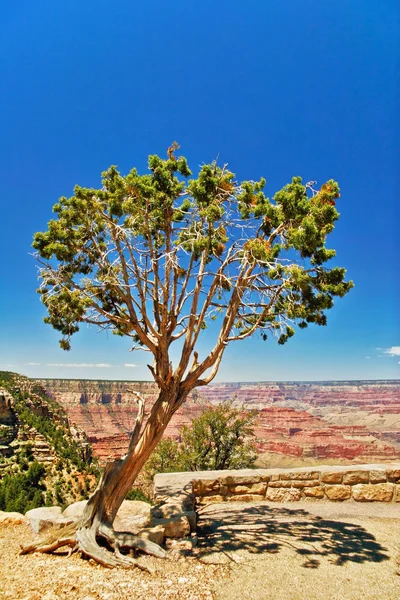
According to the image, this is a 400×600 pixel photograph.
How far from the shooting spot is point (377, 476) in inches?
316

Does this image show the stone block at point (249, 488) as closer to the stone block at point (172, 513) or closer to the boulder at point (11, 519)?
the stone block at point (172, 513)

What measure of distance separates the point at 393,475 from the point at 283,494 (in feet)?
8.00

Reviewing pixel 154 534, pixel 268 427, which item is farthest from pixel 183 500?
pixel 268 427

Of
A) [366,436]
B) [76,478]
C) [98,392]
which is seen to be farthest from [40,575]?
[366,436]

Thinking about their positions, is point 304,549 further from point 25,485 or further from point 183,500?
point 25,485

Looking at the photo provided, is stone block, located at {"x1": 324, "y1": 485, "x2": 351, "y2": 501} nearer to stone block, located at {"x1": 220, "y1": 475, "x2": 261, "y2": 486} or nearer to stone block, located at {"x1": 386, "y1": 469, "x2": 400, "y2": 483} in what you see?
stone block, located at {"x1": 386, "y1": 469, "x2": 400, "y2": 483}

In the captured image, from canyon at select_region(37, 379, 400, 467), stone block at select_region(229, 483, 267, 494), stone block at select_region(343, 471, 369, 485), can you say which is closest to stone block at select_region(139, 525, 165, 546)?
stone block at select_region(229, 483, 267, 494)

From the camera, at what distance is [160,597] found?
160 inches

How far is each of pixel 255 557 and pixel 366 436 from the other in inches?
4482

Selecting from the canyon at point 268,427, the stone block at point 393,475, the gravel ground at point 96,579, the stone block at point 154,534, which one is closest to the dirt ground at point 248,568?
the gravel ground at point 96,579

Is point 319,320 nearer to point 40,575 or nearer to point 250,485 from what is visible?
point 250,485

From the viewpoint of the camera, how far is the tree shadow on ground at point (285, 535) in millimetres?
5438

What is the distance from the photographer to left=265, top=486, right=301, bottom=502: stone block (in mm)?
8078

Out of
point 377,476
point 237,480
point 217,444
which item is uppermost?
point 377,476
